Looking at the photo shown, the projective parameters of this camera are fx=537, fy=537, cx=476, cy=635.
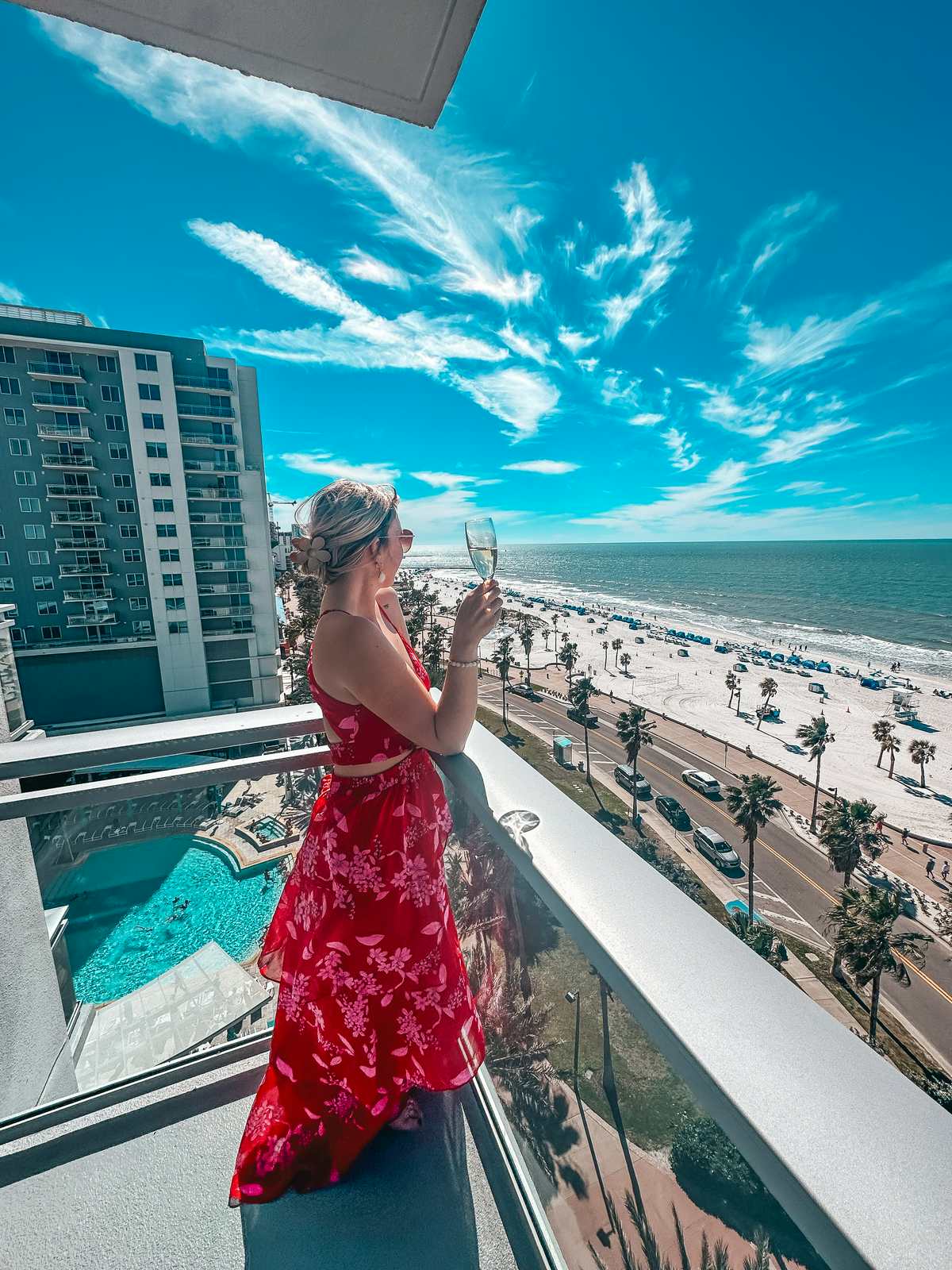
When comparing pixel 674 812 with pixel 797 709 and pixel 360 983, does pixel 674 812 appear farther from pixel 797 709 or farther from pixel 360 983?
pixel 360 983

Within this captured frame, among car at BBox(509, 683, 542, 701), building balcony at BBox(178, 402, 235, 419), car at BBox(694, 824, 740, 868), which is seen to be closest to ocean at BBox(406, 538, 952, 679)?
car at BBox(509, 683, 542, 701)

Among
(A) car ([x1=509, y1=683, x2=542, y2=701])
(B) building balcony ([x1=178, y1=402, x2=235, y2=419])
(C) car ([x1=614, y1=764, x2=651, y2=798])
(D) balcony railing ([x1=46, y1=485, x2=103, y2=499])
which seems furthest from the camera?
(A) car ([x1=509, y1=683, x2=542, y2=701])

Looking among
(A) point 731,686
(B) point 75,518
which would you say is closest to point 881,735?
(A) point 731,686

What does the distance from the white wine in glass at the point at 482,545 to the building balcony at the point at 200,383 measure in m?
24.2

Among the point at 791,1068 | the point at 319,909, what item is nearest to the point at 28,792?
the point at 319,909

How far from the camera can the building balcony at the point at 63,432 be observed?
65.8 ft

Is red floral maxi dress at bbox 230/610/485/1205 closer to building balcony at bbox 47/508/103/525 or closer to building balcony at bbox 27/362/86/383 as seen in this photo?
building balcony at bbox 47/508/103/525

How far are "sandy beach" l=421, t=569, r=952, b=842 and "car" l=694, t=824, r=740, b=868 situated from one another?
8.89 metres

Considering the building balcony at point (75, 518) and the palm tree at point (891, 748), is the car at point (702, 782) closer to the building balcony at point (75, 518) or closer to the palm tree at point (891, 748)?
the palm tree at point (891, 748)

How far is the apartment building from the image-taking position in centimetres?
2005

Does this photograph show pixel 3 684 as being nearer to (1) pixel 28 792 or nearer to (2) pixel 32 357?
(1) pixel 28 792

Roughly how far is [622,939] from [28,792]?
6.56 ft

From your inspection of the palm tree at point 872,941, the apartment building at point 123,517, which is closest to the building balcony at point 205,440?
the apartment building at point 123,517

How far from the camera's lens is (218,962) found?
3020 millimetres
